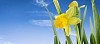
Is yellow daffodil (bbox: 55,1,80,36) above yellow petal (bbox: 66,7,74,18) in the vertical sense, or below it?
below

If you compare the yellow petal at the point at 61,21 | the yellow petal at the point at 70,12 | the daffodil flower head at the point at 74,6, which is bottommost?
the yellow petal at the point at 61,21

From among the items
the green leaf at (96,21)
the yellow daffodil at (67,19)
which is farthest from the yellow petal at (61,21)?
the green leaf at (96,21)

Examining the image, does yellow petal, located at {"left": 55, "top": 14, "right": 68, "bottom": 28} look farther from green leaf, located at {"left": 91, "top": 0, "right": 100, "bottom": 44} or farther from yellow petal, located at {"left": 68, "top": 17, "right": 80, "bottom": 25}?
green leaf, located at {"left": 91, "top": 0, "right": 100, "bottom": 44}

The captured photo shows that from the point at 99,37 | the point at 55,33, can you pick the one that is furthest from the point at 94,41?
the point at 55,33

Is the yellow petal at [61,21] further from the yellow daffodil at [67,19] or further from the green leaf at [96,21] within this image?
the green leaf at [96,21]

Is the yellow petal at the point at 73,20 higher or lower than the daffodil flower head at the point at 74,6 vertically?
lower

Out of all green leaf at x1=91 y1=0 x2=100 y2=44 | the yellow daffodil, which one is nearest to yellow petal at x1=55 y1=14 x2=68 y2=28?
the yellow daffodil

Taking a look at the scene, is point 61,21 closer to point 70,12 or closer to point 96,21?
point 70,12

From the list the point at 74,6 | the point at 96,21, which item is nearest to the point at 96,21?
the point at 96,21

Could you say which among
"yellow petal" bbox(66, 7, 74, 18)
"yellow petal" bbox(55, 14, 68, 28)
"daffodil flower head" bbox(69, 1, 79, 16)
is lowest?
"yellow petal" bbox(55, 14, 68, 28)

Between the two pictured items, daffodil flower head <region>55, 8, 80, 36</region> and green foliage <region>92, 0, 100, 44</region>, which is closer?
daffodil flower head <region>55, 8, 80, 36</region>

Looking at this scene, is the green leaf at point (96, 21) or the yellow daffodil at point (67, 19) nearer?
the yellow daffodil at point (67, 19)
